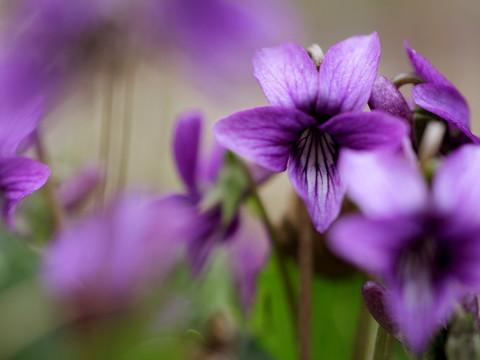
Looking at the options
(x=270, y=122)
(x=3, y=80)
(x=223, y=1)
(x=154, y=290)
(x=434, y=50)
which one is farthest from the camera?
(x=434, y=50)

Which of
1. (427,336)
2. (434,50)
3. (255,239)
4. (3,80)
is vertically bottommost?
(434,50)

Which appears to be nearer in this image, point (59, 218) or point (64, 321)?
point (64, 321)

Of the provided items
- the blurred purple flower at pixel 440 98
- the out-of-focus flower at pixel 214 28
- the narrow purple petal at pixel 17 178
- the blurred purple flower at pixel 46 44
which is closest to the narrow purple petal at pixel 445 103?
the blurred purple flower at pixel 440 98

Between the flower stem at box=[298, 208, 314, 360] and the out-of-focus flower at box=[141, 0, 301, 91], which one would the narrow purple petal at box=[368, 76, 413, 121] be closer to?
the flower stem at box=[298, 208, 314, 360]

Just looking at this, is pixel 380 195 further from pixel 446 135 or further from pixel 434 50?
pixel 434 50

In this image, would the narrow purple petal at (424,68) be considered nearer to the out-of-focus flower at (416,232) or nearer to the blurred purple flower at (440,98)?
the blurred purple flower at (440,98)

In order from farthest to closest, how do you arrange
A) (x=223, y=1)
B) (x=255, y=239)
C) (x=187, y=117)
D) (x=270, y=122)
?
(x=223, y=1) → (x=255, y=239) → (x=187, y=117) → (x=270, y=122)

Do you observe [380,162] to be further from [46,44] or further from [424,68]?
[46,44]

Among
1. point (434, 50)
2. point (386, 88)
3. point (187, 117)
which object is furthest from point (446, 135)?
point (434, 50)

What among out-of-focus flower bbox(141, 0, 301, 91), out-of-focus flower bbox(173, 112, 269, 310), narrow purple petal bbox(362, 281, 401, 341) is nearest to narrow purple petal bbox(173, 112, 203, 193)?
out-of-focus flower bbox(173, 112, 269, 310)
